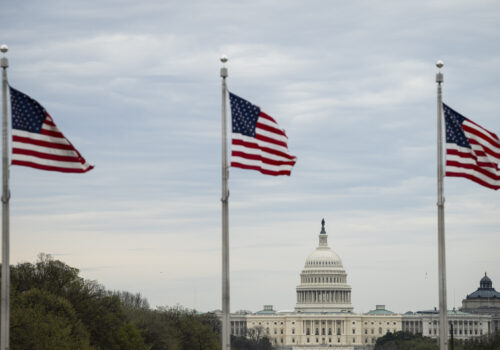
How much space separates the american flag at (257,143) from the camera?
172 feet

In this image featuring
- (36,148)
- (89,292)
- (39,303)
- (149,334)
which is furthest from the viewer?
(149,334)

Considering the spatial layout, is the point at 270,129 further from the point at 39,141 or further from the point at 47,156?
the point at 39,141

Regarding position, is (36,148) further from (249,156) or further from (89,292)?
(89,292)

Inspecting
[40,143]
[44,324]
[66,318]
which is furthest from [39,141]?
[66,318]

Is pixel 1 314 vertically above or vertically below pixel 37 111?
below

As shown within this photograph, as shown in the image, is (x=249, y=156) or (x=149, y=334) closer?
(x=249, y=156)

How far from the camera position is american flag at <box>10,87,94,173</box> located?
50062mm

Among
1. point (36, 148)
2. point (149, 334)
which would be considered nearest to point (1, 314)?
point (36, 148)

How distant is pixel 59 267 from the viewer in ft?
383

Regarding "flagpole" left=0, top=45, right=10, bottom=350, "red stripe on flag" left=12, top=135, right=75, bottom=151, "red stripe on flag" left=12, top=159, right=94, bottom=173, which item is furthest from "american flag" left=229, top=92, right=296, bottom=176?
"flagpole" left=0, top=45, right=10, bottom=350

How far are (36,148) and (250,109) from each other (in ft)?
27.6

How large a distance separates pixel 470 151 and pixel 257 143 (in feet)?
30.8

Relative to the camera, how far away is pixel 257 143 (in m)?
52.9

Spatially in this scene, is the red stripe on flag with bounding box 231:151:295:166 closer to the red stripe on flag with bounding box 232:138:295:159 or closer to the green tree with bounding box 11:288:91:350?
the red stripe on flag with bounding box 232:138:295:159
